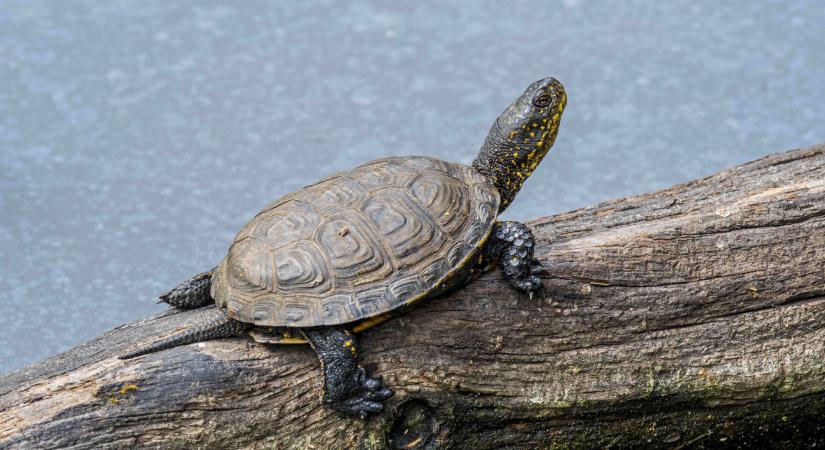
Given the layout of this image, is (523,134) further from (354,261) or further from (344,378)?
(344,378)

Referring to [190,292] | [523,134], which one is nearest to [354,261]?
[190,292]

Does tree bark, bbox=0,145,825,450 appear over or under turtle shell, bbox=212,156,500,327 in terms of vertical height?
under

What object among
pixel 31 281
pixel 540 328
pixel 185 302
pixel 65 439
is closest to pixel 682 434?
pixel 540 328

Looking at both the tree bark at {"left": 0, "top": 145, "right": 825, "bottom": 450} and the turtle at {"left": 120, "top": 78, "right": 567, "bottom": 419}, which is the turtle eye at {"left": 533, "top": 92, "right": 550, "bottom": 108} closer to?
the turtle at {"left": 120, "top": 78, "right": 567, "bottom": 419}

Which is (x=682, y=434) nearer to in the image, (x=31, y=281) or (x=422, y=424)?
(x=422, y=424)

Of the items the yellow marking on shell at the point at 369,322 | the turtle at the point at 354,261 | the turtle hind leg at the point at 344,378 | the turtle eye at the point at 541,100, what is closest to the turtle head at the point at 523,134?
the turtle eye at the point at 541,100

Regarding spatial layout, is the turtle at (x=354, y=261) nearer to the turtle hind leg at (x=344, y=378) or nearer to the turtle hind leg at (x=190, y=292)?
the turtle hind leg at (x=344, y=378)

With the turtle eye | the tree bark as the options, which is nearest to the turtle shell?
the tree bark
